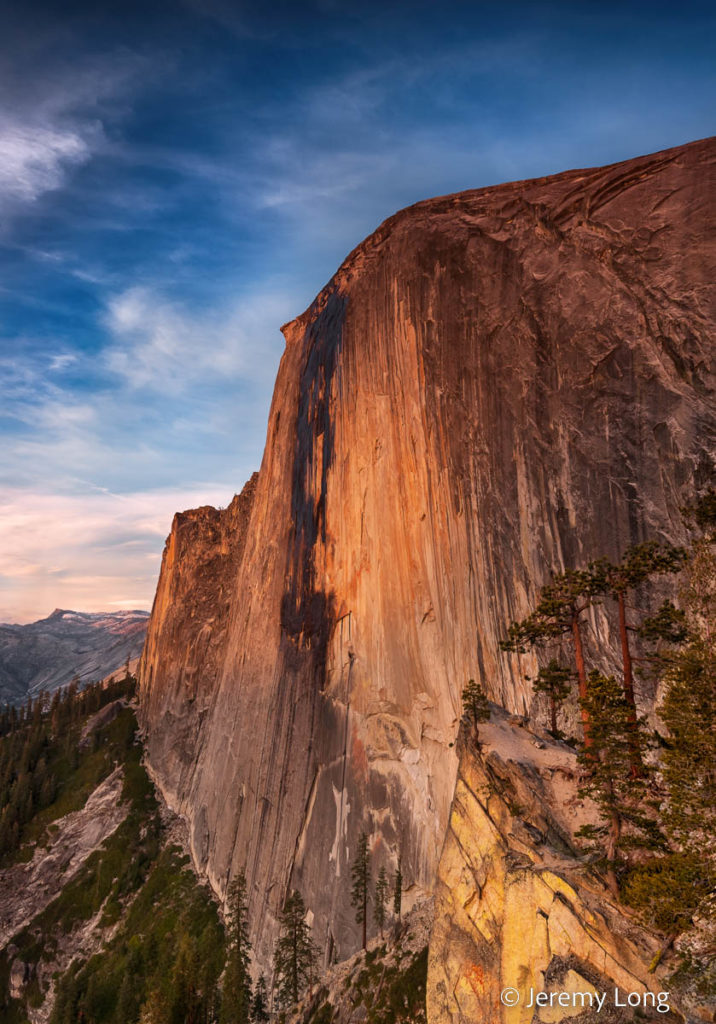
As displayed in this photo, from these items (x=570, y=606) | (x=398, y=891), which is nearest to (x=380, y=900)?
(x=398, y=891)

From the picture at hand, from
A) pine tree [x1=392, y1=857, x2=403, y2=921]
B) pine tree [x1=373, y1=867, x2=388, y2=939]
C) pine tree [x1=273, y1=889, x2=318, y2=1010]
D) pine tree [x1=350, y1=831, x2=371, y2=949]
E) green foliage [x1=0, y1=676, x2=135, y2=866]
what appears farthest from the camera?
green foliage [x1=0, y1=676, x2=135, y2=866]

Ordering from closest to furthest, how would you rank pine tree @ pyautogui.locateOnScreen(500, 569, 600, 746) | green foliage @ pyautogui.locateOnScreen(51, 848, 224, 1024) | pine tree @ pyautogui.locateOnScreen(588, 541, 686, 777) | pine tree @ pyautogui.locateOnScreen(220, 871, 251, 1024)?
pine tree @ pyautogui.locateOnScreen(588, 541, 686, 777)
pine tree @ pyautogui.locateOnScreen(500, 569, 600, 746)
pine tree @ pyautogui.locateOnScreen(220, 871, 251, 1024)
green foliage @ pyautogui.locateOnScreen(51, 848, 224, 1024)

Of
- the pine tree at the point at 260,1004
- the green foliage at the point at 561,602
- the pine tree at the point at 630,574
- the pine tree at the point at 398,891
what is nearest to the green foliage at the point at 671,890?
the pine tree at the point at 630,574

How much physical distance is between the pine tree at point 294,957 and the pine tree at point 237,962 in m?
2.68

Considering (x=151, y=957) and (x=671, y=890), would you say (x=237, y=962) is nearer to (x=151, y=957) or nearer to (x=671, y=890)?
(x=151, y=957)

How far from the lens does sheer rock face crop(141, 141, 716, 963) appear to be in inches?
1246

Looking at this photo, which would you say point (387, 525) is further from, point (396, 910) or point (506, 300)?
point (396, 910)

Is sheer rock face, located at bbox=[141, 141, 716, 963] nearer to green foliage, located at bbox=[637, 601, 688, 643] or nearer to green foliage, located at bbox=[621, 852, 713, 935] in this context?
green foliage, located at bbox=[637, 601, 688, 643]

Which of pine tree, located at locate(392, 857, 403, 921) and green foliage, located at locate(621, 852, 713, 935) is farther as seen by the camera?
pine tree, located at locate(392, 857, 403, 921)

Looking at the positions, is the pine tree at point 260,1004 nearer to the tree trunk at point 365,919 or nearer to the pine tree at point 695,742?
the tree trunk at point 365,919

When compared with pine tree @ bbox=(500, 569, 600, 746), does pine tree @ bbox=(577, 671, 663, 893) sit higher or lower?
lower

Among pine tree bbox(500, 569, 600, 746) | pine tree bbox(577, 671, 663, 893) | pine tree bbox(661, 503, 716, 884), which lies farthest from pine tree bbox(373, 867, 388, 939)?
pine tree bbox(661, 503, 716, 884)

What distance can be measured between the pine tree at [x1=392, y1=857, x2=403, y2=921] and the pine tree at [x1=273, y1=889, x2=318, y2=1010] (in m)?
9.60

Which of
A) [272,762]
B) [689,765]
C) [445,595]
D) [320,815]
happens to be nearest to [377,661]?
[445,595]
